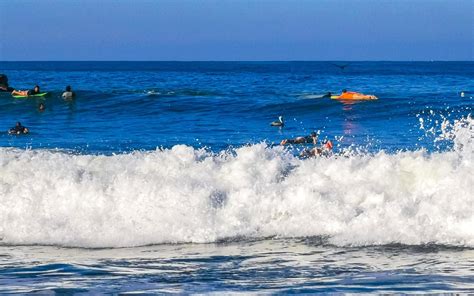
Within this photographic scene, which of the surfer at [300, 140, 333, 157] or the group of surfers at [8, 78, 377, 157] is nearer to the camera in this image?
the surfer at [300, 140, 333, 157]

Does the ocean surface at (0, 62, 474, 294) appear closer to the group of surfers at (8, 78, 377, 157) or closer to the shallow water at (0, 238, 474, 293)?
the shallow water at (0, 238, 474, 293)

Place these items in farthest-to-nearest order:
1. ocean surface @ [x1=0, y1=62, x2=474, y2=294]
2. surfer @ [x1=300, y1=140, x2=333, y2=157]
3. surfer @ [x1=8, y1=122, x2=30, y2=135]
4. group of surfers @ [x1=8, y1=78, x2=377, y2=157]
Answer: surfer @ [x1=8, y1=122, x2=30, y2=135], group of surfers @ [x1=8, y1=78, x2=377, y2=157], surfer @ [x1=300, y1=140, x2=333, y2=157], ocean surface @ [x1=0, y1=62, x2=474, y2=294]

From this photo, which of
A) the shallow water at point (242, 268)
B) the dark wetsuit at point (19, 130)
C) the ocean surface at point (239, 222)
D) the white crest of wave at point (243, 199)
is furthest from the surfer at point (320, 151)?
the dark wetsuit at point (19, 130)

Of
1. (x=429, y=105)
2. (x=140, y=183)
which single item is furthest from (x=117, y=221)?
(x=429, y=105)

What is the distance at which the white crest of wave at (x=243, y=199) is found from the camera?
1215 centimetres

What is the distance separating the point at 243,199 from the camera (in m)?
13.1

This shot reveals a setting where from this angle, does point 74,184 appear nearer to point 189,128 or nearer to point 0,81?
point 189,128

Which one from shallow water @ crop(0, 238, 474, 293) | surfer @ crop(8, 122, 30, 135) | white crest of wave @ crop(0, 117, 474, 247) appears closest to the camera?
A: shallow water @ crop(0, 238, 474, 293)

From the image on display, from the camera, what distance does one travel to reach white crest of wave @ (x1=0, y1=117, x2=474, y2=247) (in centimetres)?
1215

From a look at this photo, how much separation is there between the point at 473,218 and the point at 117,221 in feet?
16.3

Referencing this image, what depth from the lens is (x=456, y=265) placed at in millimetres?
10445

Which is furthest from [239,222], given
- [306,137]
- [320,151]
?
[306,137]

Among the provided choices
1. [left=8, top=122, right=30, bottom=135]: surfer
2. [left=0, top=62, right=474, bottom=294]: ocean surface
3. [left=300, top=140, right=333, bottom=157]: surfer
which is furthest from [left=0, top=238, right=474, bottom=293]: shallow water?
[left=8, top=122, right=30, bottom=135]: surfer

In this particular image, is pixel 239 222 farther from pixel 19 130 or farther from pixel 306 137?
pixel 19 130
